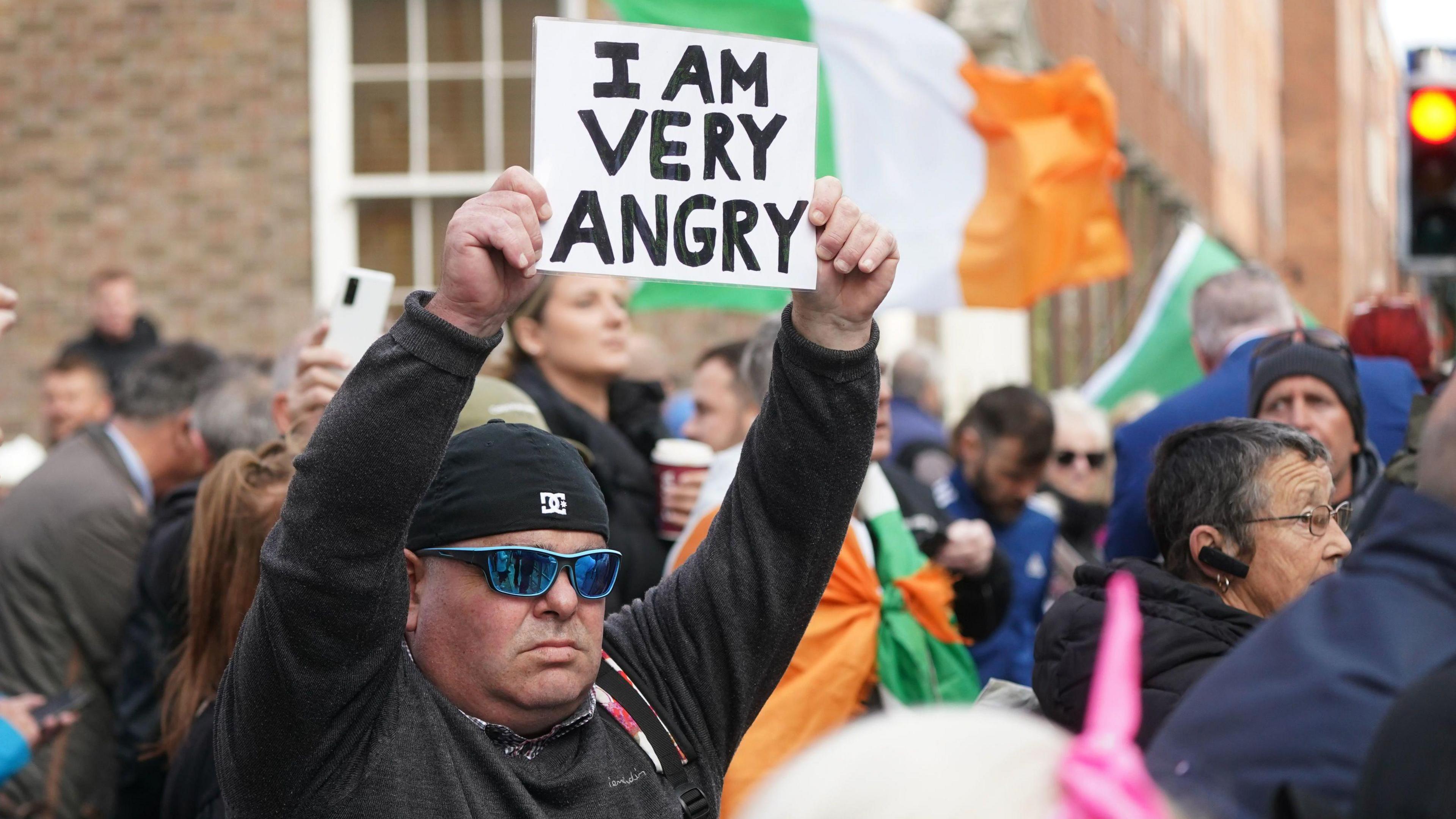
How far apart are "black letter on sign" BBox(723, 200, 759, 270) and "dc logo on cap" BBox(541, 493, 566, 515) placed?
1.44 feet

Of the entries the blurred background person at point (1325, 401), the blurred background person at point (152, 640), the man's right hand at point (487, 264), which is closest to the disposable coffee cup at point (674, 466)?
the blurred background person at point (152, 640)

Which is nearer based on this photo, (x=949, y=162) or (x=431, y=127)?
(x=949, y=162)

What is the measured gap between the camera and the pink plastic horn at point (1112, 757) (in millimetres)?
1238

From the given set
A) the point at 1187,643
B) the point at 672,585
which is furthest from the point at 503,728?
the point at 1187,643

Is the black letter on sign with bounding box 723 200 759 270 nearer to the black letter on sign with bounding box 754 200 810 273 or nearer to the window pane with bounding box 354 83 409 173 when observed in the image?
the black letter on sign with bounding box 754 200 810 273

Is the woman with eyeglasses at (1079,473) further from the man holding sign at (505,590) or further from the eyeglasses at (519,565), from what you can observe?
the eyeglasses at (519,565)

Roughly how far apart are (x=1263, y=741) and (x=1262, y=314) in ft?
13.4

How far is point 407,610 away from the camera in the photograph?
251 cm

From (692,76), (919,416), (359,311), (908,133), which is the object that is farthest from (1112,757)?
(919,416)

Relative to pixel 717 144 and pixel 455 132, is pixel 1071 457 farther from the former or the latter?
pixel 717 144

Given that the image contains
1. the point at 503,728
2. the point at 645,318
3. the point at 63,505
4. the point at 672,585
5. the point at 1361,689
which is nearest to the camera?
the point at 1361,689

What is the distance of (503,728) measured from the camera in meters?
2.66

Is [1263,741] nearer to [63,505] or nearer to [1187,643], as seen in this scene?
[1187,643]

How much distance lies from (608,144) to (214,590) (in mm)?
1525
